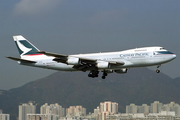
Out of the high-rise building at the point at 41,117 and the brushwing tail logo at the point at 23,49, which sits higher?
the brushwing tail logo at the point at 23,49

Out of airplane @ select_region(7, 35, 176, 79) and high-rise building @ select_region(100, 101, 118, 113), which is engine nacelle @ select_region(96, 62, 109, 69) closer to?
airplane @ select_region(7, 35, 176, 79)

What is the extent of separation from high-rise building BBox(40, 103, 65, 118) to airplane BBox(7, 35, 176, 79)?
88.4 metres

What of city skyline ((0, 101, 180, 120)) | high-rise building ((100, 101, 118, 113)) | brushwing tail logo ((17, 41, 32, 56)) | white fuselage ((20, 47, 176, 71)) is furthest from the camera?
high-rise building ((100, 101, 118, 113))

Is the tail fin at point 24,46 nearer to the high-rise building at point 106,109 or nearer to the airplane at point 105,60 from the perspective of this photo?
the airplane at point 105,60

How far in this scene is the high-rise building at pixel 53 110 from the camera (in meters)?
143

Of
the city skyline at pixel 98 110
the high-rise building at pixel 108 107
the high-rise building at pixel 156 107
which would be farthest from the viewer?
the high-rise building at pixel 156 107

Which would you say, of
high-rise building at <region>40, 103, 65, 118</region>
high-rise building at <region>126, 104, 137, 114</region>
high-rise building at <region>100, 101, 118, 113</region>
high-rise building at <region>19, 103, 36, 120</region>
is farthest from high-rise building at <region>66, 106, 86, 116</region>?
high-rise building at <region>126, 104, 137, 114</region>

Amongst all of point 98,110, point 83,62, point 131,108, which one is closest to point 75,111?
point 98,110

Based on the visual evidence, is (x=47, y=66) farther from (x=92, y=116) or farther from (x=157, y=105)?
(x=157, y=105)

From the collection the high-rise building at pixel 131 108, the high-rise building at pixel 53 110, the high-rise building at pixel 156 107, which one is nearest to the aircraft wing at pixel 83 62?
the high-rise building at pixel 53 110

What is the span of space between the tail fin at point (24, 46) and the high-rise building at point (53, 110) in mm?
84116

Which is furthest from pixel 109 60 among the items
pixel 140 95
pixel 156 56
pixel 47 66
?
pixel 140 95

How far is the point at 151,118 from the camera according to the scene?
5856 inches

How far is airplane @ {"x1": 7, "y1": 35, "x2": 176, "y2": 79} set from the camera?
4997 centimetres
